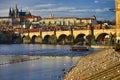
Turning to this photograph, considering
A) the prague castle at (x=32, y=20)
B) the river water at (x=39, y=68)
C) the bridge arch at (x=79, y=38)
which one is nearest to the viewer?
the river water at (x=39, y=68)

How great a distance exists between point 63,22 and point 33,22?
9.91 m

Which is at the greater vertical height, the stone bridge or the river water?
the river water

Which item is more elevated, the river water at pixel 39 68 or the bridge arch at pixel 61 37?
the river water at pixel 39 68

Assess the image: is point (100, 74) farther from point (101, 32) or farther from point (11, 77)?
point (101, 32)

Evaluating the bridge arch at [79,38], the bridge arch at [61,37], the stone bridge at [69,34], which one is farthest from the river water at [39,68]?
the bridge arch at [61,37]

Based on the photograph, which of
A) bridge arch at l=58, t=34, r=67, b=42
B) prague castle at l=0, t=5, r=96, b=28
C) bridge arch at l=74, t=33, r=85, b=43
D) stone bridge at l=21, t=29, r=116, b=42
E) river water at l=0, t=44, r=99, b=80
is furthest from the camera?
prague castle at l=0, t=5, r=96, b=28

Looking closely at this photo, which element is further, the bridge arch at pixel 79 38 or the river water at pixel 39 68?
the bridge arch at pixel 79 38

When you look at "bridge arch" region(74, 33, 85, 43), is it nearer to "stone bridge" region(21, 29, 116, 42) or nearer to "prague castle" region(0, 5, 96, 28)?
"stone bridge" region(21, 29, 116, 42)

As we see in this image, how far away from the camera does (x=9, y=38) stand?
300 ft

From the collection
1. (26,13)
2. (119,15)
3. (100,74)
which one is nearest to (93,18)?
(26,13)

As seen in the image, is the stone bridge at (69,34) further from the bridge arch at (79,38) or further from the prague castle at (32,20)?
the prague castle at (32,20)

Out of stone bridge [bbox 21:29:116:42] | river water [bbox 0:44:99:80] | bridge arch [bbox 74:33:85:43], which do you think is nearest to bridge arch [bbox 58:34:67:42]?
stone bridge [bbox 21:29:116:42]

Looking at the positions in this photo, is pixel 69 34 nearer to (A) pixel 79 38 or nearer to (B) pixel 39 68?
(A) pixel 79 38

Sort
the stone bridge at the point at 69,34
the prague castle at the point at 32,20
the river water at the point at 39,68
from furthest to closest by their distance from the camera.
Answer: the prague castle at the point at 32,20 < the stone bridge at the point at 69,34 < the river water at the point at 39,68
